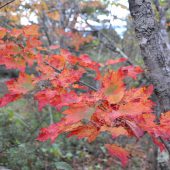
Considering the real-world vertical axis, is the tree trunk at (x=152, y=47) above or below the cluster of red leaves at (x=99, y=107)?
above

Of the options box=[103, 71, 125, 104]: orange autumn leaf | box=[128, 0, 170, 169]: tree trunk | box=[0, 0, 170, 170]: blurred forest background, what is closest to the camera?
box=[103, 71, 125, 104]: orange autumn leaf

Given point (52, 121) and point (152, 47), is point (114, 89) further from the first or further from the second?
point (52, 121)

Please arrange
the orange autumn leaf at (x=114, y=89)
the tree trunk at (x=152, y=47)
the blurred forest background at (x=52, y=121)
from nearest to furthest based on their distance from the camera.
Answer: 1. the orange autumn leaf at (x=114, y=89)
2. the tree trunk at (x=152, y=47)
3. the blurred forest background at (x=52, y=121)

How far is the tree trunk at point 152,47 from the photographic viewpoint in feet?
6.62

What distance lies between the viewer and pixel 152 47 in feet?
6.70

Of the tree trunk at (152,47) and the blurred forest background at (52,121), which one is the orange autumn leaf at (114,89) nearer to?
the tree trunk at (152,47)

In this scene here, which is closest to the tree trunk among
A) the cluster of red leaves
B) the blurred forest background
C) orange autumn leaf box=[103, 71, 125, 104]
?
the cluster of red leaves

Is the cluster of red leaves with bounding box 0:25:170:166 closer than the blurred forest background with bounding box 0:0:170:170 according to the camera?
Yes

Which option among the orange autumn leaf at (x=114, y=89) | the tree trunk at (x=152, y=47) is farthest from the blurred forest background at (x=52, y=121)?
the orange autumn leaf at (x=114, y=89)

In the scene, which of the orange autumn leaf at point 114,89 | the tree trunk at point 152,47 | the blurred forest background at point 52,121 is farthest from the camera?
the blurred forest background at point 52,121

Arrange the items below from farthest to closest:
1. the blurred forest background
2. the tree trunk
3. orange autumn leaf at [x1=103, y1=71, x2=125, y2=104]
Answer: the blurred forest background, the tree trunk, orange autumn leaf at [x1=103, y1=71, x2=125, y2=104]

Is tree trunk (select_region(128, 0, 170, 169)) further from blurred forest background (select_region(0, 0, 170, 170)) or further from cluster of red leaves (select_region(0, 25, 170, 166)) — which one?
blurred forest background (select_region(0, 0, 170, 170))

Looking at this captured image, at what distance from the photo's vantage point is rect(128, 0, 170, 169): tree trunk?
2018 millimetres

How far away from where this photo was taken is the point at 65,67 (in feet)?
8.45
